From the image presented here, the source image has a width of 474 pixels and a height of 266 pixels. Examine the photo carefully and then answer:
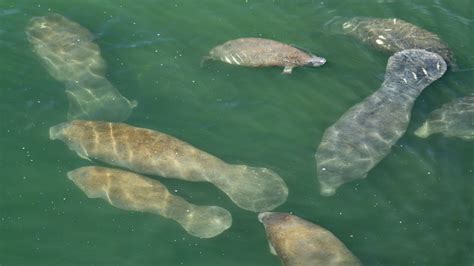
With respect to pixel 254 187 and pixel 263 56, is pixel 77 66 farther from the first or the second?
pixel 254 187

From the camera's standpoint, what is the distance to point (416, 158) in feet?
34.3

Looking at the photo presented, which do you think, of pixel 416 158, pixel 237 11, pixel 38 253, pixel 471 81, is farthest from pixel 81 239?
pixel 471 81

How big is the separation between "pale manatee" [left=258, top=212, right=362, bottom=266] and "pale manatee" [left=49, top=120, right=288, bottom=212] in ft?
1.27

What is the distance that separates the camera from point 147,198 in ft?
31.3

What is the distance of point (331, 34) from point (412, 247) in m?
5.41

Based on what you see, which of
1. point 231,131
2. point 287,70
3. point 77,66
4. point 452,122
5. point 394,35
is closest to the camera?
point 231,131

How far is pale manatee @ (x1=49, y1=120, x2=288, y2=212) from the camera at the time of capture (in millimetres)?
9688

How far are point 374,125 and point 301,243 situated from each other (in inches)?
110

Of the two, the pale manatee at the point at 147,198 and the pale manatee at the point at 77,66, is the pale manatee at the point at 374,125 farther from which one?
the pale manatee at the point at 77,66

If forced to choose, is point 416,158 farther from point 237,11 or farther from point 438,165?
point 237,11

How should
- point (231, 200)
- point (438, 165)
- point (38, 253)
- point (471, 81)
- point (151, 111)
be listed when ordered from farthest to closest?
point (471, 81)
point (151, 111)
point (438, 165)
point (231, 200)
point (38, 253)

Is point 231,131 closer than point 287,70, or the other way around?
point 231,131

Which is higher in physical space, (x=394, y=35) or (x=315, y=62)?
(x=394, y=35)

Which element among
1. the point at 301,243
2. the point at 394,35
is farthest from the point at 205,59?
the point at 301,243
